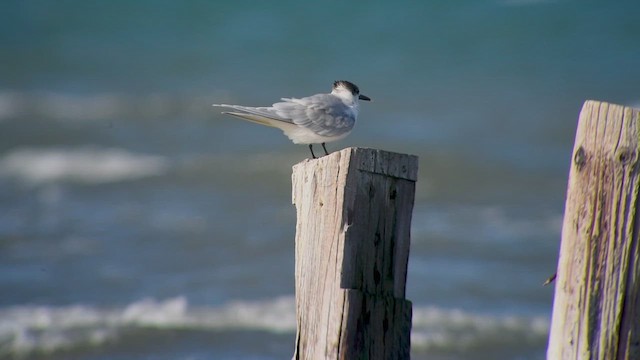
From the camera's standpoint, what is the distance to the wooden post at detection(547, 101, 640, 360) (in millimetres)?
3184

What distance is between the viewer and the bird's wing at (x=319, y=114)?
5.88m

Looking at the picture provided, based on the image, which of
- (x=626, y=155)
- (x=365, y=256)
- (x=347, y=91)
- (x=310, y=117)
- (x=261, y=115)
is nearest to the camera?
(x=626, y=155)

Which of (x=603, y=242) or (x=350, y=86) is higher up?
(x=350, y=86)

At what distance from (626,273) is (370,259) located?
92 centimetres

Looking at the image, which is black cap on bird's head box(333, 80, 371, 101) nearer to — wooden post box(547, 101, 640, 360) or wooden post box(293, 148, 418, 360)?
wooden post box(293, 148, 418, 360)

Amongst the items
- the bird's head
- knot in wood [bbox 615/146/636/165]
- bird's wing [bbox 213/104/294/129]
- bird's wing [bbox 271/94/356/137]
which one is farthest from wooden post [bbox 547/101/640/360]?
the bird's head

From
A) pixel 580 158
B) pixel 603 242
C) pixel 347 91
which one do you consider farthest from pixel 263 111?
pixel 603 242

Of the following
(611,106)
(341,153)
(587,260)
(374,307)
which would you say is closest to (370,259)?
(374,307)

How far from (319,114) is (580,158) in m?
2.91

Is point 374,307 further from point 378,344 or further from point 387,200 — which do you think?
point 387,200

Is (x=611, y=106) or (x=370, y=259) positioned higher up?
(x=611, y=106)

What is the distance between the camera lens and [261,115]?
18.4 ft

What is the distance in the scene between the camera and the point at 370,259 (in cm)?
358

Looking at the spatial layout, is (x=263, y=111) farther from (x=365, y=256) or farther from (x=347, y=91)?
(x=365, y=256)
